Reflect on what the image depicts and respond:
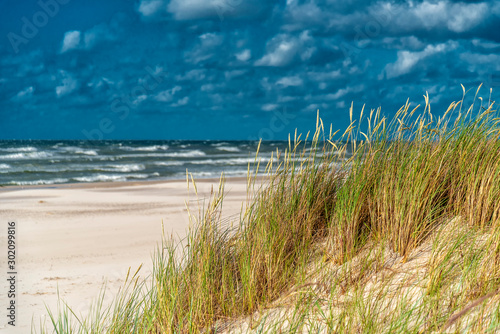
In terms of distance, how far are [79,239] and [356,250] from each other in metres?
6.02

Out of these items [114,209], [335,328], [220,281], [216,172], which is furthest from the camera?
[216,172]

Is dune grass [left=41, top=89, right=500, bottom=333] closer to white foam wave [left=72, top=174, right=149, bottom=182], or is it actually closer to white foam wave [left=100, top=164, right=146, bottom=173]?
white foam wave [left=72, top=174, right=149, bottom=182]

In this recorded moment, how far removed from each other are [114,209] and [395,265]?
9.34m

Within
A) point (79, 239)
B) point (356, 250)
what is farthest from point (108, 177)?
point (356, 250)

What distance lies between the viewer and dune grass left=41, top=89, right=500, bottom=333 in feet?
8.32

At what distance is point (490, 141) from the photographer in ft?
11.3

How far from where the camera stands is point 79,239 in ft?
25.6

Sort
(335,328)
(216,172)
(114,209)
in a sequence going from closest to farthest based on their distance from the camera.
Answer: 1. (335,328)
2. (114,209)
3. (216,172)

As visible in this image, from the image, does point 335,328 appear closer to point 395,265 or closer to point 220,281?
point 395,265

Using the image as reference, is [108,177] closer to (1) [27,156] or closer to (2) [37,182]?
(2) [37,182]

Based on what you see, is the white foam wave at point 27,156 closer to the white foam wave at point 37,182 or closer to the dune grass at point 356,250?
the white foam wave at point 37,182

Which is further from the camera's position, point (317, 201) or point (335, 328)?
point (317, 201)

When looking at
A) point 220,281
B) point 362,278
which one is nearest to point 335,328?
point 362,278

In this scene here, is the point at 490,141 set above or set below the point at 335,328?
above
